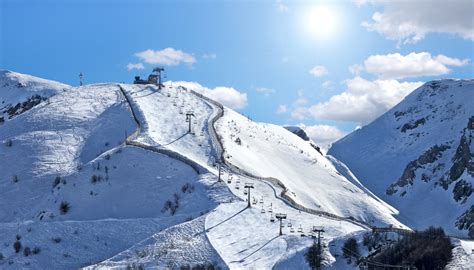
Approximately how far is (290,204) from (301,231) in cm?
1416

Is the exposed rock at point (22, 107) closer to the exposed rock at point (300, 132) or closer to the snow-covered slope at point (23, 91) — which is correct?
the snow-covered slope at point (23, 91)

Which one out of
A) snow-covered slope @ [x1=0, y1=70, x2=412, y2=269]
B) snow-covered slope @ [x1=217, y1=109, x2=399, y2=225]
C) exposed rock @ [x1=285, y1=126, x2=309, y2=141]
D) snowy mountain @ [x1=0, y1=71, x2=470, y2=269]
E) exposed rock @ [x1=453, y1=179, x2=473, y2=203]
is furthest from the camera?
exposed rock @ [x1=285, y1=126, x2=309, y2=141]

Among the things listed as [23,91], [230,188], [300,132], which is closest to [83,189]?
[230,188]

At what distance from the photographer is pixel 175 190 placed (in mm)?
78688

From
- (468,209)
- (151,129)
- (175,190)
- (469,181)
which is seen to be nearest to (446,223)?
(468,209)

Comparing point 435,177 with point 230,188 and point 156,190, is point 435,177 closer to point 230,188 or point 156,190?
point 230,188

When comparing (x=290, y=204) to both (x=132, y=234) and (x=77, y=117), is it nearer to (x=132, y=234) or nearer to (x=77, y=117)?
(x=132, y=234)

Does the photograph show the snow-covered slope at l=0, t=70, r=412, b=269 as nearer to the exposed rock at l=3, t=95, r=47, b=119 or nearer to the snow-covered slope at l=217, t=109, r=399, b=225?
the snow-covered slope at l=217, t=109, r=399, b=225

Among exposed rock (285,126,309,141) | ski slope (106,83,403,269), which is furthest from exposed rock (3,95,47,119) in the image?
exposed rock (285,126,309,141)

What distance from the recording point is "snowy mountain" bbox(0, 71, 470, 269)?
63.0 metres

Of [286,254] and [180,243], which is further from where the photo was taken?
[180,243]

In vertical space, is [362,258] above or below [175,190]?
below

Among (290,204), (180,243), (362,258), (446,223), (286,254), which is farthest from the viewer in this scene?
(446,223)

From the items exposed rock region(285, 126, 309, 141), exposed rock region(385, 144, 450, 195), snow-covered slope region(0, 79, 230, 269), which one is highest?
exposed rock region(285, 126, 309, 141)
